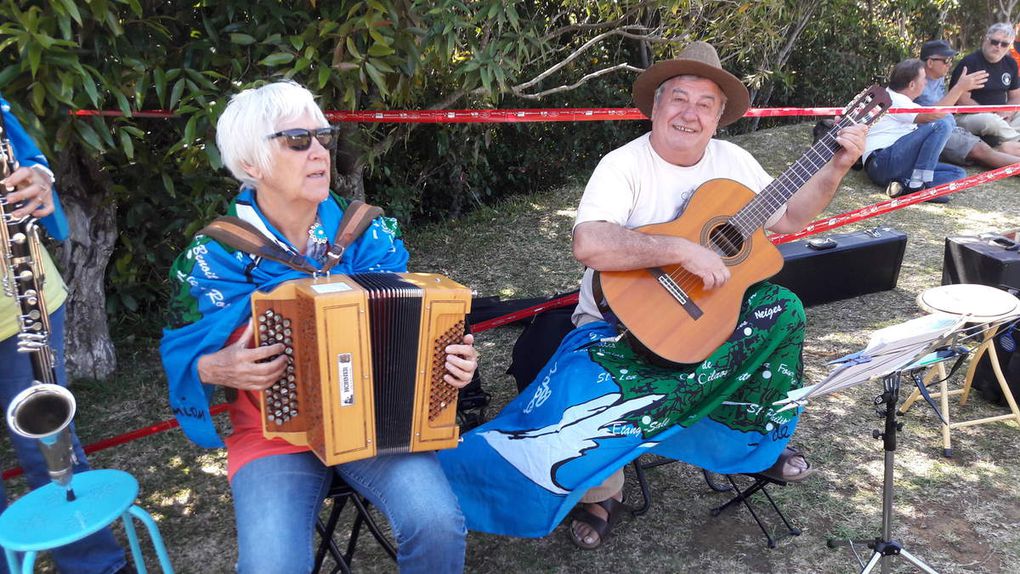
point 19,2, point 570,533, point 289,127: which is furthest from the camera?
point 570,533

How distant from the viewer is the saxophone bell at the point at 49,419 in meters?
1.84

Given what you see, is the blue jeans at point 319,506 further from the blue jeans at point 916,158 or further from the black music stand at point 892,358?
the blue jeans at point 916,158

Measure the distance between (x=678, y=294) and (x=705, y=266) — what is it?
131mm

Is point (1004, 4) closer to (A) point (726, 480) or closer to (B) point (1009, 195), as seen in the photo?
(B) point (1009, 195)

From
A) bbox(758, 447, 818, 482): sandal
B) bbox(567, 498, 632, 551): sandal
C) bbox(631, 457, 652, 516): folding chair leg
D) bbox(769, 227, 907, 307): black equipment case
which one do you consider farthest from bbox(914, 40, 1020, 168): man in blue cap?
bbox(567, 498, 632, 551): sandal

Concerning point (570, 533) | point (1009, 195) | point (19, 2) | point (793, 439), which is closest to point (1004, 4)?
point (1009, 195)

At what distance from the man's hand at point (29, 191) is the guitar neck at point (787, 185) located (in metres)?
2.13

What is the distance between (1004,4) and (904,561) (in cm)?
1145

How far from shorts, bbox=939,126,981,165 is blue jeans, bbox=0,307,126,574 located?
24.9 feet

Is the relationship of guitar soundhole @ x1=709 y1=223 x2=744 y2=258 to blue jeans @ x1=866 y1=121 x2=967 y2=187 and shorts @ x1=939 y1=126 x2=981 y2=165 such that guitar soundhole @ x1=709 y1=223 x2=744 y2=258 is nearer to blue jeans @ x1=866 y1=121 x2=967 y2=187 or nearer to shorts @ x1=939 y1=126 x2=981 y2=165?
blue jeans @ x1=866 y1=121 x2=967 y2=187

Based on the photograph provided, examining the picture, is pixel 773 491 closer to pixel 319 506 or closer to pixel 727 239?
pixel 727 239

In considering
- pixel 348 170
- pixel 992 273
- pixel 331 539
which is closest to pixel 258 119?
pixel 331 539

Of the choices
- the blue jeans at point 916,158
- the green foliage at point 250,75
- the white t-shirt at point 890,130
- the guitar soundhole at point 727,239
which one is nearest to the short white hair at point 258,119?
the green foliage at point 250,75

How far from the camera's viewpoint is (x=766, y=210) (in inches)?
106
